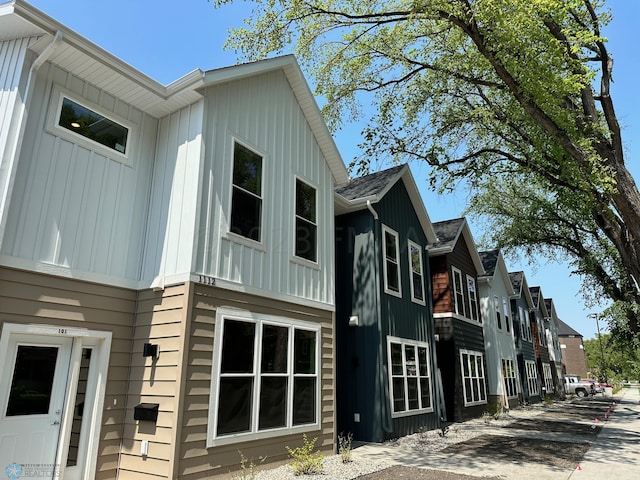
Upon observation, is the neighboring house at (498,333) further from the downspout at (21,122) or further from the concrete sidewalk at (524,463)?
the downspout at (21,122)

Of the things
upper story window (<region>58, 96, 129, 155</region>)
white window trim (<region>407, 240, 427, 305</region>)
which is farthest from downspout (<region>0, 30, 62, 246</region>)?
white window trim (<region>407, 240, 427, 305</region>)

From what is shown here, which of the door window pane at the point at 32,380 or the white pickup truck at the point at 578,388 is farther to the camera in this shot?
the white pickup truck at the point at 578,388

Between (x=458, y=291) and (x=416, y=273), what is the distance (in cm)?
425

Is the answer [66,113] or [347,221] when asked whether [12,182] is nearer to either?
[66,113]

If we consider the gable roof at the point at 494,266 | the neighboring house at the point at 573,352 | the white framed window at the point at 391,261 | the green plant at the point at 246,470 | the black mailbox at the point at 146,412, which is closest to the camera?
the black mailbox at the point at 146,412

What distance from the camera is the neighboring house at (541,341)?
98.3ft

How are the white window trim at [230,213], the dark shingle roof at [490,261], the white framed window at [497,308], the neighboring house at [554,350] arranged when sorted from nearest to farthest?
the white window trim at [230,213]
the dark shingle roof at [490,261]
the white framed window at [497,308]
the neighboring house at [554,350]

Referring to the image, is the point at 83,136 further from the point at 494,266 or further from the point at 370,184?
the point at 494,266

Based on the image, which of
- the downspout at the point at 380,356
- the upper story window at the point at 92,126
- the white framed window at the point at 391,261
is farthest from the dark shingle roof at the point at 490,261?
the upper story window at the point at 92,126

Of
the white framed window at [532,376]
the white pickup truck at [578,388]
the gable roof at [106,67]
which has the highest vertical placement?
the gable roof at [106,67]

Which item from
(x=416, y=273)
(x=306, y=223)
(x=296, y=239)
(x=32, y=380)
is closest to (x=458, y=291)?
(x=416, y=273)

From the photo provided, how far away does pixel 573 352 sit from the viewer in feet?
242

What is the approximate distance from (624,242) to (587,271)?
43.7 ft

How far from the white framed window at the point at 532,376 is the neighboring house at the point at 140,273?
21.3 m
